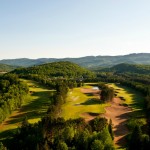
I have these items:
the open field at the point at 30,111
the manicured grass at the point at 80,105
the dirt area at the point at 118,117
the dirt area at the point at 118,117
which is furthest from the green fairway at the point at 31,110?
the dirt area at the point at 118,117

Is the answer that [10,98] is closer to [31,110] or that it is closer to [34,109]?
[31,110]

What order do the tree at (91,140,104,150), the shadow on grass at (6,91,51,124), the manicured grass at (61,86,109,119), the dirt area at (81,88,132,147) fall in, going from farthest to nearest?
the manicured grass at (61,86,109,119) → the shadow on grass at (6,91,51,124) → the dirt area at (81,88,132,147) → the tree at (91,140,104,150)

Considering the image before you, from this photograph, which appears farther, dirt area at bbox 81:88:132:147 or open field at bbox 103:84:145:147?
open field at bbox 103:84:145:147

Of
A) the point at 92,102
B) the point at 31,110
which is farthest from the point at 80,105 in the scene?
the point at 31,110

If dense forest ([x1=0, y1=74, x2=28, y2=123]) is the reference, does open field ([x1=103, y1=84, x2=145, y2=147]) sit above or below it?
below

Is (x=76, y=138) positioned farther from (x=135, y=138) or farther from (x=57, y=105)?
(x=57, y=105)

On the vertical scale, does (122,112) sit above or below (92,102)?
below

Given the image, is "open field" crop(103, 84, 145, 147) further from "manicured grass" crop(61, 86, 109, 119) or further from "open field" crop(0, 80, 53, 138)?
"open field" crop(0, 80, 53, 138)

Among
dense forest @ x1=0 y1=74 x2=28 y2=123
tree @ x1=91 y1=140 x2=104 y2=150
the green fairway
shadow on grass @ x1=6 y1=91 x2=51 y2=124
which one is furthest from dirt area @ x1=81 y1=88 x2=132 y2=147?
dense forest @ x1=0 y1=74 x2=28 y2=123
